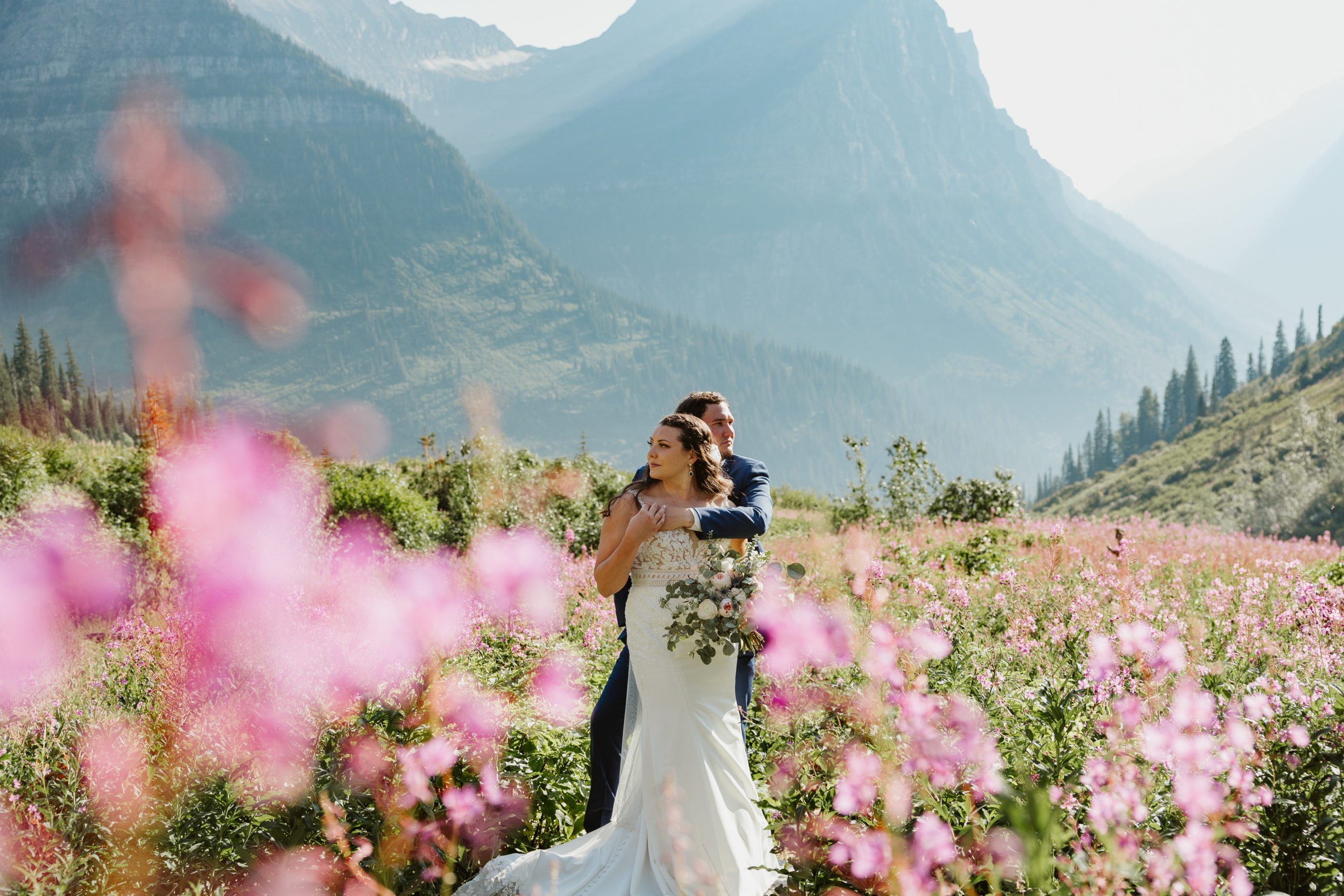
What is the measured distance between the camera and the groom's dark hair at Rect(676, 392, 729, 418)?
4113 millimetres

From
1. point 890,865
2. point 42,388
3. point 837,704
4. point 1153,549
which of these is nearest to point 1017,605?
point 837,704

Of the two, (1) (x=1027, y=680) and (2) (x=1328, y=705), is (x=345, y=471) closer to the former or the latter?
(1) (x=1027, y=680)

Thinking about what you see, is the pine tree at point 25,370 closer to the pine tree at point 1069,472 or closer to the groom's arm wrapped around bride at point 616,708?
the groom's arm wrapped around bride at point 616,708

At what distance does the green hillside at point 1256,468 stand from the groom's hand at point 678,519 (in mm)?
17886

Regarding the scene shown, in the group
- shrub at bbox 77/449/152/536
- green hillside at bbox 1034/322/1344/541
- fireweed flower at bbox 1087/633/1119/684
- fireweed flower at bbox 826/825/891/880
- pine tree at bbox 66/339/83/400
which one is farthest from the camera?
pine tree at bbox 66/339/83/400

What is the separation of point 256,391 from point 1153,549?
686 feet

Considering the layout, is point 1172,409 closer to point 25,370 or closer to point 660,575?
point 660,575

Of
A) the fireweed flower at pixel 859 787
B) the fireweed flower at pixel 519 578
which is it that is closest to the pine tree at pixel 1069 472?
the fireweed flower at pixel 519 578

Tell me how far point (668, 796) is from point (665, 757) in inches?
6.7

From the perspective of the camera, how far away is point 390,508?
497 inches

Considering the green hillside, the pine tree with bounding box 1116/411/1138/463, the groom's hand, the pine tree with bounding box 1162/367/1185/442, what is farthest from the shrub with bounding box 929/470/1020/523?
A: the pine tree with bounding box 1162/367/1185/442

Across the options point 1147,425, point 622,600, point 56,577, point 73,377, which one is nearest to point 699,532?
point 622,600

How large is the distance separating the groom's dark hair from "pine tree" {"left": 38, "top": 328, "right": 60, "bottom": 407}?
8940 centimetres

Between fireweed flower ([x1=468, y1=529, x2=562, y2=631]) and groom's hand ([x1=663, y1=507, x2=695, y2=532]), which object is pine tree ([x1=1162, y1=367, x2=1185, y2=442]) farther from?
groom's hand ([x1=663, y1=507, x2=695, y2=532])
